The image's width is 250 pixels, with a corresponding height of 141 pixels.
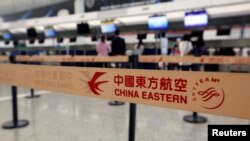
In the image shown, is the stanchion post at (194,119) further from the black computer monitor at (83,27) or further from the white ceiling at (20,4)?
the white ceiling at (20,4)

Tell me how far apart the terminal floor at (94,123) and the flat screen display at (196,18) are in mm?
4773

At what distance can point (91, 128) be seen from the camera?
10.6 feet

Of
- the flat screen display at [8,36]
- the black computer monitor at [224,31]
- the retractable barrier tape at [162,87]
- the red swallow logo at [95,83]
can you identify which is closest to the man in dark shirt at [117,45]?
the retractable barrier tape at [162,87]

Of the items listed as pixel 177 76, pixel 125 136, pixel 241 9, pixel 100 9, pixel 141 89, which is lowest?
pixel 125 136

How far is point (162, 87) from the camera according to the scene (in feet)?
5.04

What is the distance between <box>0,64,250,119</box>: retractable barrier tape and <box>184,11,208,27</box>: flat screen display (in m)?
6.84

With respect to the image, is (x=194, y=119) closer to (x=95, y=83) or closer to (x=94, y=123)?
(x=94, y=123)

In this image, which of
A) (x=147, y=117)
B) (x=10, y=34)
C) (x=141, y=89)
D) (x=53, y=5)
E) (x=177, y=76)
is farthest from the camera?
(x=10, y=34)

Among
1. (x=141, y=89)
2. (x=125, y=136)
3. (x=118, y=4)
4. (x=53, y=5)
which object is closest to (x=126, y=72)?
(x=141, y=89)

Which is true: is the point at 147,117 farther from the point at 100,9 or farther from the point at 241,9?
the point at 100,9

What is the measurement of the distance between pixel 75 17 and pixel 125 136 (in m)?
8.63

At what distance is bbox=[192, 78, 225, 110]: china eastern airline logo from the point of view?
1347mm

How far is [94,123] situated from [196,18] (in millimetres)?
6022

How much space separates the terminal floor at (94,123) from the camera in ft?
9.60
